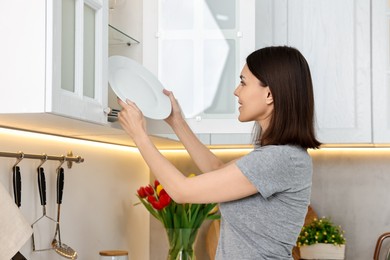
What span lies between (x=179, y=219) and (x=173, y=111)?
666 millimetres

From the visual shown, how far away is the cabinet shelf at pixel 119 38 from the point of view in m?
2.07

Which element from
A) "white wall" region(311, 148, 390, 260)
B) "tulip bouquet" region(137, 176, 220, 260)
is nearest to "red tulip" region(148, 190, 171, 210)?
"tulip bouquet" region(137, 176, 220, 260)

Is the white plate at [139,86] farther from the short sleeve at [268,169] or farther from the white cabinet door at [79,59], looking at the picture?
the short sleeve at [268,169]

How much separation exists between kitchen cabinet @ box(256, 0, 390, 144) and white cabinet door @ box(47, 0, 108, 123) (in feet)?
3.48

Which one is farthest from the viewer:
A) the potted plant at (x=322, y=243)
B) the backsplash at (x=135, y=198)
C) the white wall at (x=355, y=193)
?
the white wall at (x=355, y=193)

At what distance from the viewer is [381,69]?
2699 mm

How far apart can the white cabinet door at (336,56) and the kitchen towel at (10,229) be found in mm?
1366

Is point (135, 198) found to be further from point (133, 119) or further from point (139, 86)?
point (133, 119)

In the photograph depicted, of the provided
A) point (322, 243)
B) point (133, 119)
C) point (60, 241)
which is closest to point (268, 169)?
point (133, 119)

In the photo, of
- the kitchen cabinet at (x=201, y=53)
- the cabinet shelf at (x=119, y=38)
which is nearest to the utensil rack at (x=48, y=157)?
the kitchen cabinet at (x=201, y=53)

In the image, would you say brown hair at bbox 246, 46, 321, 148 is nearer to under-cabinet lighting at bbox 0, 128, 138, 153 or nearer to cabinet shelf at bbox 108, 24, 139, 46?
cabinet shelf at bbox 108, 24, 139, 46

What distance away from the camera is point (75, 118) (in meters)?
1.63

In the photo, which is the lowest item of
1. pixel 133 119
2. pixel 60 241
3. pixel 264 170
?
pixel 60 241

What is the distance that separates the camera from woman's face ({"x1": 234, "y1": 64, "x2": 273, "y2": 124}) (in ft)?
5.92
